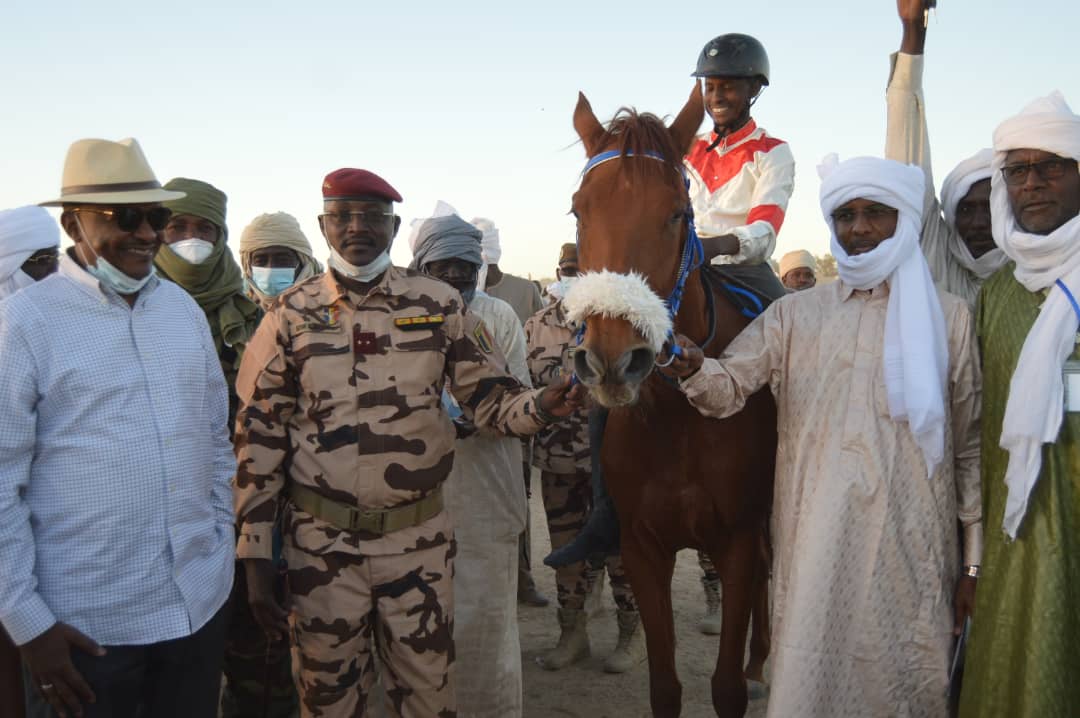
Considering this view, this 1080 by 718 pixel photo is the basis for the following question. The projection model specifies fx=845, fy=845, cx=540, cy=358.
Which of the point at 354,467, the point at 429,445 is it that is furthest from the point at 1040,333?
the point at 354,467

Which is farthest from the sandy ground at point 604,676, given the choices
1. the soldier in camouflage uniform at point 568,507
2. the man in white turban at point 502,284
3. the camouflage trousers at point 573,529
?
the man in white turban at point 502,284

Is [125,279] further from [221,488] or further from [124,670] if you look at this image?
[124,670]

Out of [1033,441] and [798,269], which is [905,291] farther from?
[798,269]

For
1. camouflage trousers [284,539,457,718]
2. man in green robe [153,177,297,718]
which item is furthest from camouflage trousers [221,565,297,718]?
camouflage trousers [284,539,457,718]

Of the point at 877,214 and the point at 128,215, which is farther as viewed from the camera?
the point at 877,214

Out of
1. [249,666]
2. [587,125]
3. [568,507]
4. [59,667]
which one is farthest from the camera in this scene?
[568,507]

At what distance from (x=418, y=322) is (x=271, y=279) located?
1.62 m

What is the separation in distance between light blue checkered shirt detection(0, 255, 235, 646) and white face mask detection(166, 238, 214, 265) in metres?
1.43

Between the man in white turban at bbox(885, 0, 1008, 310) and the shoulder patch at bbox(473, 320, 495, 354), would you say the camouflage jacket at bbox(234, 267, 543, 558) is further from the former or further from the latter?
the man in white turban at bbox(885, 0, 1008, 310)

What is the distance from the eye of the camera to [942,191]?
12.5 feet

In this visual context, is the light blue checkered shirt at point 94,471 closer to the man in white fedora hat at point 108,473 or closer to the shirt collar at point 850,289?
the man in white fedora hat at point 108,473

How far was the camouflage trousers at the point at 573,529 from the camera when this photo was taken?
5.77 meters

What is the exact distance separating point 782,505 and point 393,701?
1.76 m

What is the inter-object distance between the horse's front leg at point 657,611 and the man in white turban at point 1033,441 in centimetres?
127
